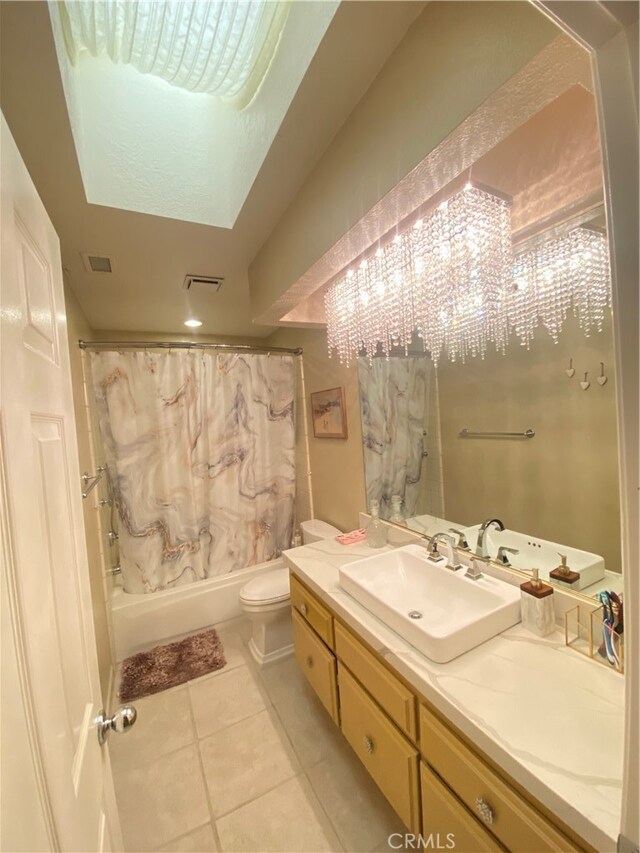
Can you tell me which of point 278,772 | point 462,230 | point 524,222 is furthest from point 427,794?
point 524,222

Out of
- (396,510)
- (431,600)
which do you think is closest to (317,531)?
(396,510)

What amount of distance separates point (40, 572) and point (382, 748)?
4.00ft

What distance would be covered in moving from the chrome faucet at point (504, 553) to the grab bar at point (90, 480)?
1.72 metres

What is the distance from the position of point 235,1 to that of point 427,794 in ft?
7.39

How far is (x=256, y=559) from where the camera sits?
8.84 ft

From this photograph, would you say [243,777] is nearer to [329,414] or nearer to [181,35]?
[329,414]

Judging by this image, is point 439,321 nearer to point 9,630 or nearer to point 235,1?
point 235,1

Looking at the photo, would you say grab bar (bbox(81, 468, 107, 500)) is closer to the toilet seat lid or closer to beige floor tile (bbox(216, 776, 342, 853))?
the toilet seat lid

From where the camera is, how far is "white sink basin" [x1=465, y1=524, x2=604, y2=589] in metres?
1.08

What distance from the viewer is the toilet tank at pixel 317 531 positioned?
91.3 inches

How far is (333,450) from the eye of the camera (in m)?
2.42

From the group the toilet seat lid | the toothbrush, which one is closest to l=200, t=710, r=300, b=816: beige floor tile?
the toilet seat lid

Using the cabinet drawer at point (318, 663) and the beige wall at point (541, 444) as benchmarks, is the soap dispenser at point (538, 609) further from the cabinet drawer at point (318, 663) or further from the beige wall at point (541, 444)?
the cabinet drawer at point (318, 663)

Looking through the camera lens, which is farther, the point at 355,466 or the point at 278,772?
the point at 355,466
